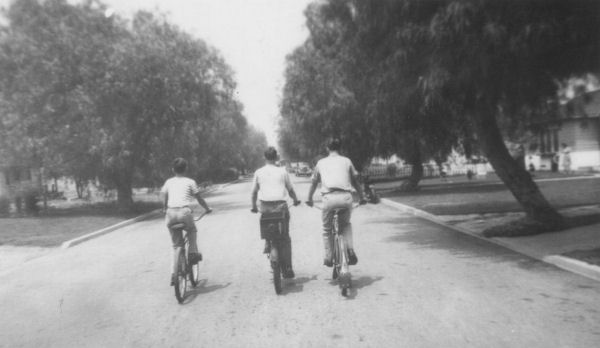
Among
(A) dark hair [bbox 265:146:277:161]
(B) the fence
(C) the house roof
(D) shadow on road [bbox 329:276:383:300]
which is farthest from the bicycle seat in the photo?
(B) the fence

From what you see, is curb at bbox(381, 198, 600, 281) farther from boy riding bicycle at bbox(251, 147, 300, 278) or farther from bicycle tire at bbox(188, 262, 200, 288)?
bicycle tire at bbox(188, 262, 200, 288)

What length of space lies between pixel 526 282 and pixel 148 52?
1864 cm

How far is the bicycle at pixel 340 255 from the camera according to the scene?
6.52m

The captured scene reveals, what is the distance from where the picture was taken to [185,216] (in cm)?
707

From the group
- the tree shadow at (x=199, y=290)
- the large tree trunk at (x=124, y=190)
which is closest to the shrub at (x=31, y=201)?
the large tree trunk at (x=124, y=190)

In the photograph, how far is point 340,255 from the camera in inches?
263

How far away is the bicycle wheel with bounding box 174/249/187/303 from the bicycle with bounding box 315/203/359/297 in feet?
6.10

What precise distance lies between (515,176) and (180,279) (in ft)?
24.9

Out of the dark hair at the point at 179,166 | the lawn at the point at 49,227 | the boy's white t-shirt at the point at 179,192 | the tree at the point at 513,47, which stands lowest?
the lawn at the point at 49,227

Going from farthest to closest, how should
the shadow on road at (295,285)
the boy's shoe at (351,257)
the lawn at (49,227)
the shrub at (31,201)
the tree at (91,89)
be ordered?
the shrub at (31,201), the tree at (91,89), the lawn at (49,227), the shadow on road at (295,285), the boy's shoe at (351,257)

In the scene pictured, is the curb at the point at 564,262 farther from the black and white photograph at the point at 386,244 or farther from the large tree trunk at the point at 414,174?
the large tree trunk at the point at 414,174

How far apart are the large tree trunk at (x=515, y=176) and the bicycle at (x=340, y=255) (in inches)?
232

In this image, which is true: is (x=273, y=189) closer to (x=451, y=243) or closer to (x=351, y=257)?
(x=351, y=257)

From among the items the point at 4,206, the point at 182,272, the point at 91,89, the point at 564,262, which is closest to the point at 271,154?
the point at 182,272
